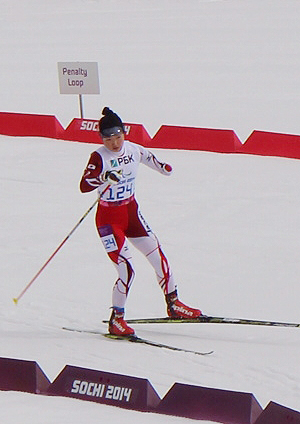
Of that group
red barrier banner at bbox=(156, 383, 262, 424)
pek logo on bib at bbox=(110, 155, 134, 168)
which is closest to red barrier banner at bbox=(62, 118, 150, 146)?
pek logo on bib at bbox=(110, 155, 134, 168)

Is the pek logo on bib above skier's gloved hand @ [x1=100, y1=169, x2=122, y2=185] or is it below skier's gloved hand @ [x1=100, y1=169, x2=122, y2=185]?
above

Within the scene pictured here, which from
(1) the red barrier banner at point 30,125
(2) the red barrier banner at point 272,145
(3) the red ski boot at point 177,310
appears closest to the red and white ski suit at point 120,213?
(3) the red ski boot at point 177,310

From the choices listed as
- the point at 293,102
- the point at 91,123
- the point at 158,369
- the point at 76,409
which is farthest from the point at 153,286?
the point at 293,102

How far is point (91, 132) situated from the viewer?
45.1 feet

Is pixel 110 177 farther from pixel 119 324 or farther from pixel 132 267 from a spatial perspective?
pixel 119 324

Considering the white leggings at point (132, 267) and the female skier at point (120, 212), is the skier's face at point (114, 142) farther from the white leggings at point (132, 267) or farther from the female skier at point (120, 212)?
the white leggings at point (132, 267)

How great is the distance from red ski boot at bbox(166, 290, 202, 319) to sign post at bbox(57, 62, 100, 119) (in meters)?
6.95

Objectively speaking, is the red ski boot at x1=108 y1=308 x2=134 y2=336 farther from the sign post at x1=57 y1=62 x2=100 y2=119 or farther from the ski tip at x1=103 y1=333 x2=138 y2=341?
the sign post at x1=57 y1=62 x2=100 y2=119

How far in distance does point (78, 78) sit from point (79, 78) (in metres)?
0.02

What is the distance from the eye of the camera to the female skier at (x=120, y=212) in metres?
6.92

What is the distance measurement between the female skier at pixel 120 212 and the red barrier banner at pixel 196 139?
5570 mm

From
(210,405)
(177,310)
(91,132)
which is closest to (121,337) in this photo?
(177,310)

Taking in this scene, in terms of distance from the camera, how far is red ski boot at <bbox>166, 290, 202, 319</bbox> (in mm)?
7309

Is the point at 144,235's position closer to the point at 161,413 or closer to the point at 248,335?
the point at 248,335
